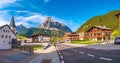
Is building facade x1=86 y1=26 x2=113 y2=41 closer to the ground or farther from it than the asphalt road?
farther from it

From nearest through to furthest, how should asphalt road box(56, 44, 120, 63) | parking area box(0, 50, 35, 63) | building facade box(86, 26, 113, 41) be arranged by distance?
asphalt road box(56, 44, 120, 63), parking area box(0, 50, 35, 63), building facade box(86, 26, 113, 41)

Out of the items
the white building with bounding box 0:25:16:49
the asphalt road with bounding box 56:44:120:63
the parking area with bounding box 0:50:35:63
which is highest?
the white building with bounding box 0:25:16:49

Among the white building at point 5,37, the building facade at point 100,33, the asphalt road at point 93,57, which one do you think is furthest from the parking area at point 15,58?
the building facade at point 100,33

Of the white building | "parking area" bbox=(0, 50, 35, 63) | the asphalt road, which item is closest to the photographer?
the asphalt road

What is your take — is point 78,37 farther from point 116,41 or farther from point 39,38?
point 116,41

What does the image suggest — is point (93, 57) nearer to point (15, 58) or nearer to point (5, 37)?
point (15, 58)

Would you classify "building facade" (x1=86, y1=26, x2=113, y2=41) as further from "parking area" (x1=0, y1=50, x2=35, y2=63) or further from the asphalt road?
the asphalt road

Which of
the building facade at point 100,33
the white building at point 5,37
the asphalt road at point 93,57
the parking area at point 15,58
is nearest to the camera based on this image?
the asphalt road at point 93,57

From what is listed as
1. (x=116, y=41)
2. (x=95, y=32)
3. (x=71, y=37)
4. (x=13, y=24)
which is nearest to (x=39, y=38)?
(x=13, y=24)

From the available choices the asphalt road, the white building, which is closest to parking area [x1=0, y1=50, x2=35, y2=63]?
the asphalt road

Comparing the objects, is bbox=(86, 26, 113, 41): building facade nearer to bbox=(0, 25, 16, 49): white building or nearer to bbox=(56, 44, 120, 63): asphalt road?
bbox=(0, 25, 16, 49): white building

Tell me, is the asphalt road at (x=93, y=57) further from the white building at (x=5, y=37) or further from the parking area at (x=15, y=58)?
the white building at (x=5, y=37)

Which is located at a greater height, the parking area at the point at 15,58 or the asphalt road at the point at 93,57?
the asphalt road at the point at 93,57

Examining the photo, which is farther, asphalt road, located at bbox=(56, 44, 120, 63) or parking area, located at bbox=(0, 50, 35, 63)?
parking area, located at bbox=(0, 50, 35, 63)
